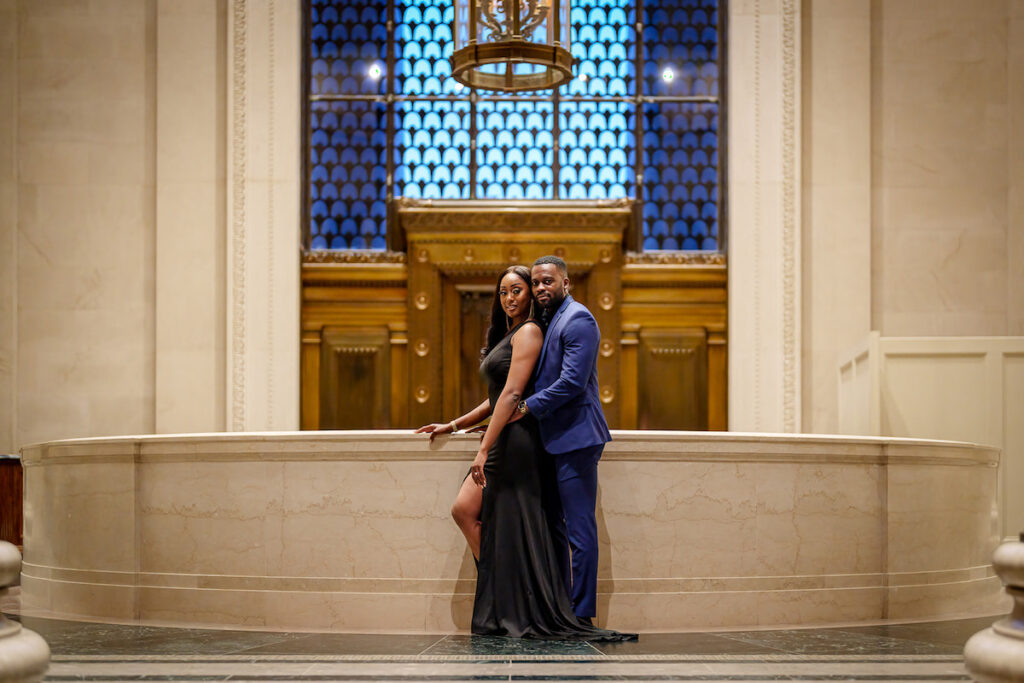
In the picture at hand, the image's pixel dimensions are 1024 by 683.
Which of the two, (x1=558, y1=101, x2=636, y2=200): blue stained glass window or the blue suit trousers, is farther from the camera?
(x1=558, y1=101, x2=636, y2=200): blue stained glass window

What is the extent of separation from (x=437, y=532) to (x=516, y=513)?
0.68 metres

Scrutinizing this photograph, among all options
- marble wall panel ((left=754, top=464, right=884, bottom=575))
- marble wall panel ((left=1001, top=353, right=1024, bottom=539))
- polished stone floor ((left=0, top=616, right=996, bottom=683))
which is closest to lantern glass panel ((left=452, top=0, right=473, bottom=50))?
marble wall panel ((left=754, top=464, right=884, bottom=575))

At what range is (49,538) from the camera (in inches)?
301

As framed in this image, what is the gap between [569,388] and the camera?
6.11 m

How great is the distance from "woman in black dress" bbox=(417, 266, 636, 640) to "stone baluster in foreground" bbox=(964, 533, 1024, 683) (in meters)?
2.82

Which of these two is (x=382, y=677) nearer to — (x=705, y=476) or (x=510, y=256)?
(x=705, y=476)

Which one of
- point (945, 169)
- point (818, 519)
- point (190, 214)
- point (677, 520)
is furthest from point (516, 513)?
point (945, 169)

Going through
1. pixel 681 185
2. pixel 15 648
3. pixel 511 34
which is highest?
pixel 511 34

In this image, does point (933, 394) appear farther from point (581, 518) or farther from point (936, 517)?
point (581, 518)

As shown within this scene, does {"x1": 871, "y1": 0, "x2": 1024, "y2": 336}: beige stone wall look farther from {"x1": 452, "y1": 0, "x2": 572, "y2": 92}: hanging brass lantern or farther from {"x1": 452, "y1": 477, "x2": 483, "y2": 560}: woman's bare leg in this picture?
{"x1": 452, "y1": 477, "x2": 483, "y2": 560}: woman's bare leg

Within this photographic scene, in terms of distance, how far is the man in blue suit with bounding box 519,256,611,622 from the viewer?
6.12 metres

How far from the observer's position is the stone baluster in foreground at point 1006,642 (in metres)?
3.28

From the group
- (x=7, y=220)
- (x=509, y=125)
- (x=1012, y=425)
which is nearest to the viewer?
(x=1012, y=425)

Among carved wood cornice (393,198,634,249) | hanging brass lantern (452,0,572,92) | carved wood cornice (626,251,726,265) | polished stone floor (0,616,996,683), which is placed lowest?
polished stone floor (0,616,996,683)
